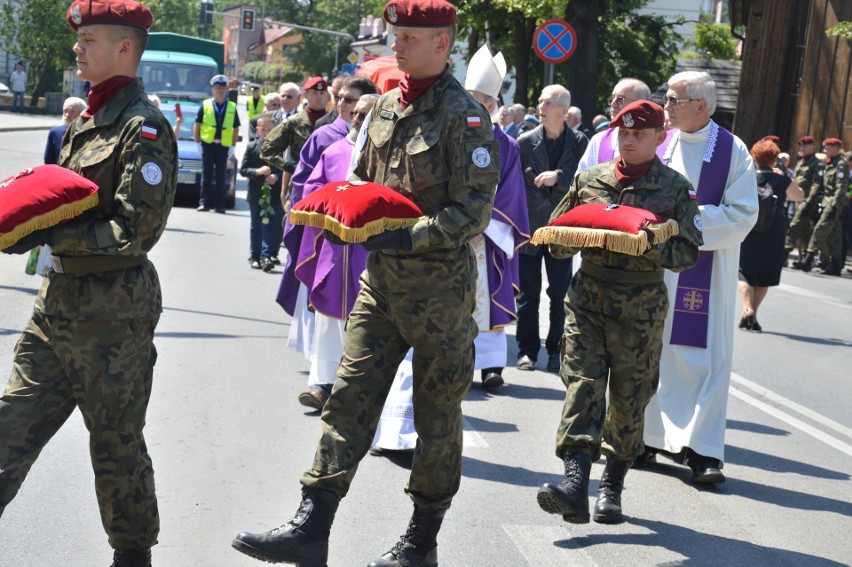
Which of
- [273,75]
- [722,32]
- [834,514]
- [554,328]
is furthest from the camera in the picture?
[273,75]

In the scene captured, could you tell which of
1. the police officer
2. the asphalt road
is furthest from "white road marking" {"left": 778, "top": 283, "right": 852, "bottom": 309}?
the police officer

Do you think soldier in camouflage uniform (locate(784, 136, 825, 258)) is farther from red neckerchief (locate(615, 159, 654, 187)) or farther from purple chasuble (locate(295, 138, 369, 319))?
red neckerchief (locate(615, 159, 654, 187))

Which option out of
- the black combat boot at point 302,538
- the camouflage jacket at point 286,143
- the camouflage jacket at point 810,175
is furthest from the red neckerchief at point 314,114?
the camouflage jacket at point 810,175

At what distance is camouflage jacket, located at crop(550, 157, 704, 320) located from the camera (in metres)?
5.56

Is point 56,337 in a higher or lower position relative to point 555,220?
lower

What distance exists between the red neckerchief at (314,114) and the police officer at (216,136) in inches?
334

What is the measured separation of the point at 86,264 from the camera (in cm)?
400

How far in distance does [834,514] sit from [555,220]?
2202mm

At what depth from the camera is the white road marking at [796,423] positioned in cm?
798

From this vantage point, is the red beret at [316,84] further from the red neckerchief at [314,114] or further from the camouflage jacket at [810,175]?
the camouflage jacket at [810,175]

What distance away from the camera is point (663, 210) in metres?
5.66

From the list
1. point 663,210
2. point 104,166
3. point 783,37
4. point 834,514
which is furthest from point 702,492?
point 783,37

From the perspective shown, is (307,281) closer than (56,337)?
No

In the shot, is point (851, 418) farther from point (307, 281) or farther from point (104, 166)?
point (104, 166)
